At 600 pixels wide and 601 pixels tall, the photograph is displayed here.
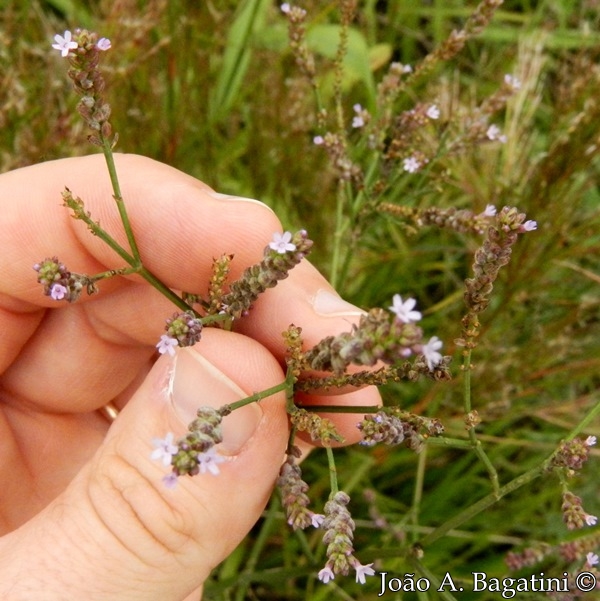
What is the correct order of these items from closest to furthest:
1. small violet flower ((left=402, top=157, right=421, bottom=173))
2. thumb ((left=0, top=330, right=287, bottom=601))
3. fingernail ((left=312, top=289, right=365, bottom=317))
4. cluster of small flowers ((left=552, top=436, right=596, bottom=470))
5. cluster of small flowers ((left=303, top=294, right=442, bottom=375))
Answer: cluster of small flowers ((left=303, top=294, right=442, bottom=375)) < cluster of small flowers ((left=552, top=436, right=596, bottom=470)) < thumb ((left=0, top=330, right=287, bottom=601)) < fingernail ((left=312, top=289, right=365, bottom=317)) < small violet flower ((left=402, top=157, right=421, bottom=173))

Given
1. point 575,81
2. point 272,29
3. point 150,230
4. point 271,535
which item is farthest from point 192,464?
point 272,29

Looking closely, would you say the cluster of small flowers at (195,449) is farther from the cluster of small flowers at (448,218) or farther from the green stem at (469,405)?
the cluster of small flowers at (448,218)

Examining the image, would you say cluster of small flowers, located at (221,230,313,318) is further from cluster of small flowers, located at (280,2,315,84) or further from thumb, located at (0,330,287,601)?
cluster of small flowers, located at (280,2,315,84)

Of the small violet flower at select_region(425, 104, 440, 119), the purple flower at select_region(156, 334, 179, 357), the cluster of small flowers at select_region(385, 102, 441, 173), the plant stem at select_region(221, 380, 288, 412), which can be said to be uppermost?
the small violet flower at select_region(425, 104, 440, 119)

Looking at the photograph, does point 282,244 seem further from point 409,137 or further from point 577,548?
point 577,548

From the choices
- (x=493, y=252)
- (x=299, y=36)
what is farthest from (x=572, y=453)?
(x=299, y=36)

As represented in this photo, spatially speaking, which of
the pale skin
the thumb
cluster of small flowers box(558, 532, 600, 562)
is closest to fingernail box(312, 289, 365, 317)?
the pale skin

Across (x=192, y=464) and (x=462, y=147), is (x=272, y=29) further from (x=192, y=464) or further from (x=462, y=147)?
(x=192, y=464)
